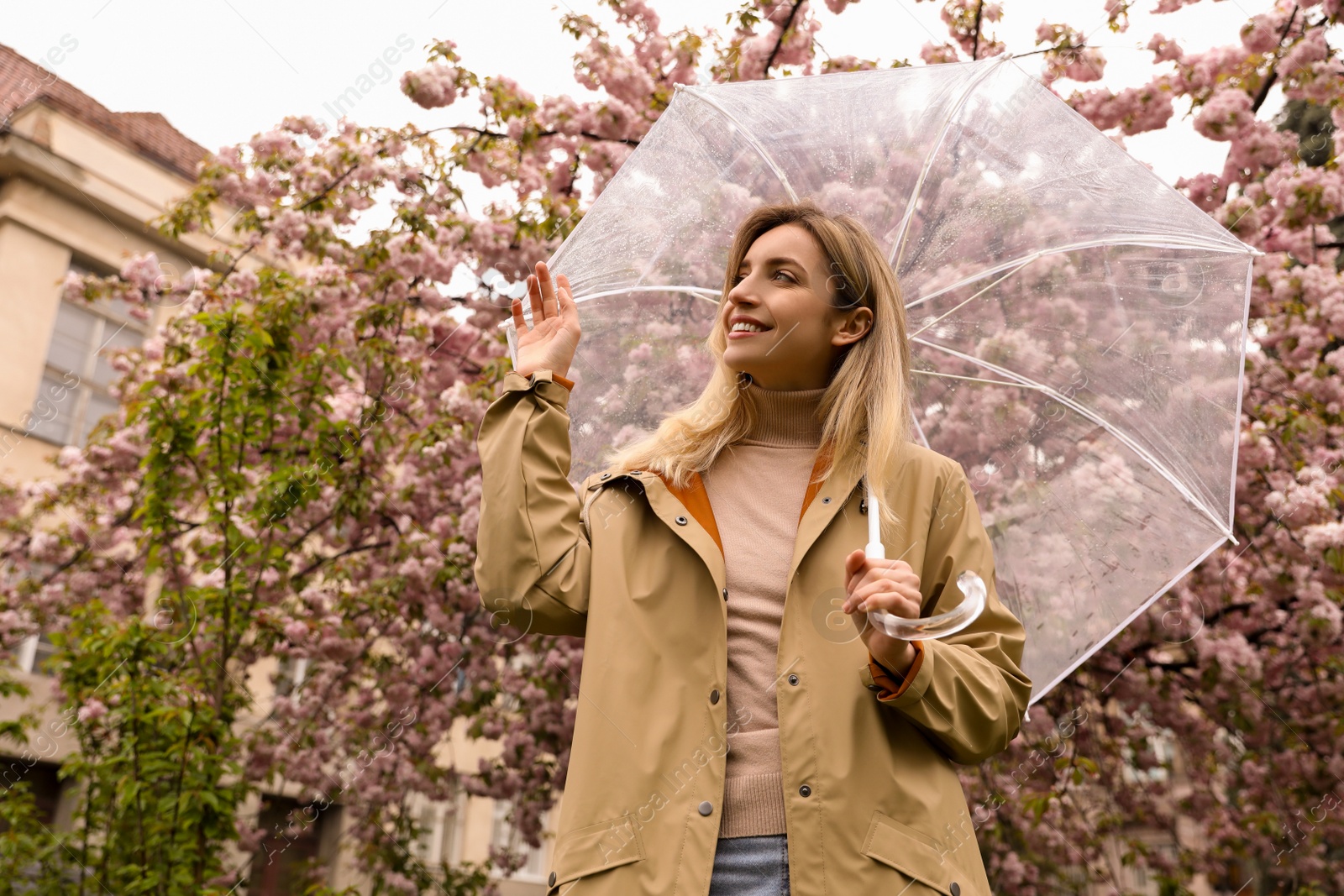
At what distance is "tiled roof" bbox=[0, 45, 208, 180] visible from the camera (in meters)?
11.8

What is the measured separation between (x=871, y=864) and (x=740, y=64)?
5.28 metres

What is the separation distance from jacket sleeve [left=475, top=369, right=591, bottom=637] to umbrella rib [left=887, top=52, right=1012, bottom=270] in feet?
3.00

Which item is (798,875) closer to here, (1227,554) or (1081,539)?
(1081,539)

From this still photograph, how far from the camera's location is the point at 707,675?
1710mm

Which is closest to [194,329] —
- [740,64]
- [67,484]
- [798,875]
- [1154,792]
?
[67,484]

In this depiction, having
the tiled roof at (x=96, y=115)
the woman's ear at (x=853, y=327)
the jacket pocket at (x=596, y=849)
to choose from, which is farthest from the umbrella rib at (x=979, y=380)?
the tiled roof at (x=96, y=115)

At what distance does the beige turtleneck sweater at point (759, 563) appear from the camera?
1.65 meters

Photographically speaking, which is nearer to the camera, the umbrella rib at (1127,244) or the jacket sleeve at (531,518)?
the jacket sleeve at (531,518)

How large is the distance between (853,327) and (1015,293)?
494 millimetres

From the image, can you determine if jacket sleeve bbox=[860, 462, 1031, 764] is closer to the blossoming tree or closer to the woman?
the woman

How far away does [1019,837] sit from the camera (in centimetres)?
691

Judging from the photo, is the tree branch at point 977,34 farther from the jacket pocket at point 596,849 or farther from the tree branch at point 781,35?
the jacket pocket at point 596,849

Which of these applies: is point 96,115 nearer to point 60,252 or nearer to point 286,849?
point 60,252

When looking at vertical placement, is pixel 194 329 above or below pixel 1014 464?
above
